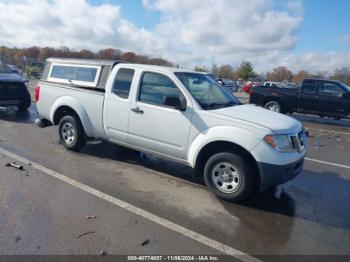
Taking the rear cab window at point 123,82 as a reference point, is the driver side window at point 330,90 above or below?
above

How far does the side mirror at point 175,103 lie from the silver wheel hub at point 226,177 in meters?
1.04

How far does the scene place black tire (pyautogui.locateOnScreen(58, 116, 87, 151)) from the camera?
20.8 feet


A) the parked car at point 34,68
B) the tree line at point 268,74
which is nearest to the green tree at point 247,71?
the tree line at point 268,74

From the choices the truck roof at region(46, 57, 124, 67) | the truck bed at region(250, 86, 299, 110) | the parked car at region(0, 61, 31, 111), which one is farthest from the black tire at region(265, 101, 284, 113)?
the parked car at region(0, 61, 31, 111)

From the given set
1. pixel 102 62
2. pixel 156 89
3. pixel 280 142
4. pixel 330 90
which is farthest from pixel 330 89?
pixel 102 62

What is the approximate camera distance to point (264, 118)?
4664mm

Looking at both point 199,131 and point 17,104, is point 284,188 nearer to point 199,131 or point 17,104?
point 199,131

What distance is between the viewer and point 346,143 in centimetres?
1000

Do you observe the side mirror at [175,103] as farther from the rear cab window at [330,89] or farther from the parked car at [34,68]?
the parked car at [34,68]

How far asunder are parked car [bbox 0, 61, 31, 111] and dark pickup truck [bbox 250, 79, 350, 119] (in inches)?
405

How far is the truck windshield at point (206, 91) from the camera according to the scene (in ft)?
16.4

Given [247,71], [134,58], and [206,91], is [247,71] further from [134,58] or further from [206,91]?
[206,91]

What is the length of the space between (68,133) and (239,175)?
391 cm

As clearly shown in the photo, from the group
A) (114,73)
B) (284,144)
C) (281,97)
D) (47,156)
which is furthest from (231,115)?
(281,97)
